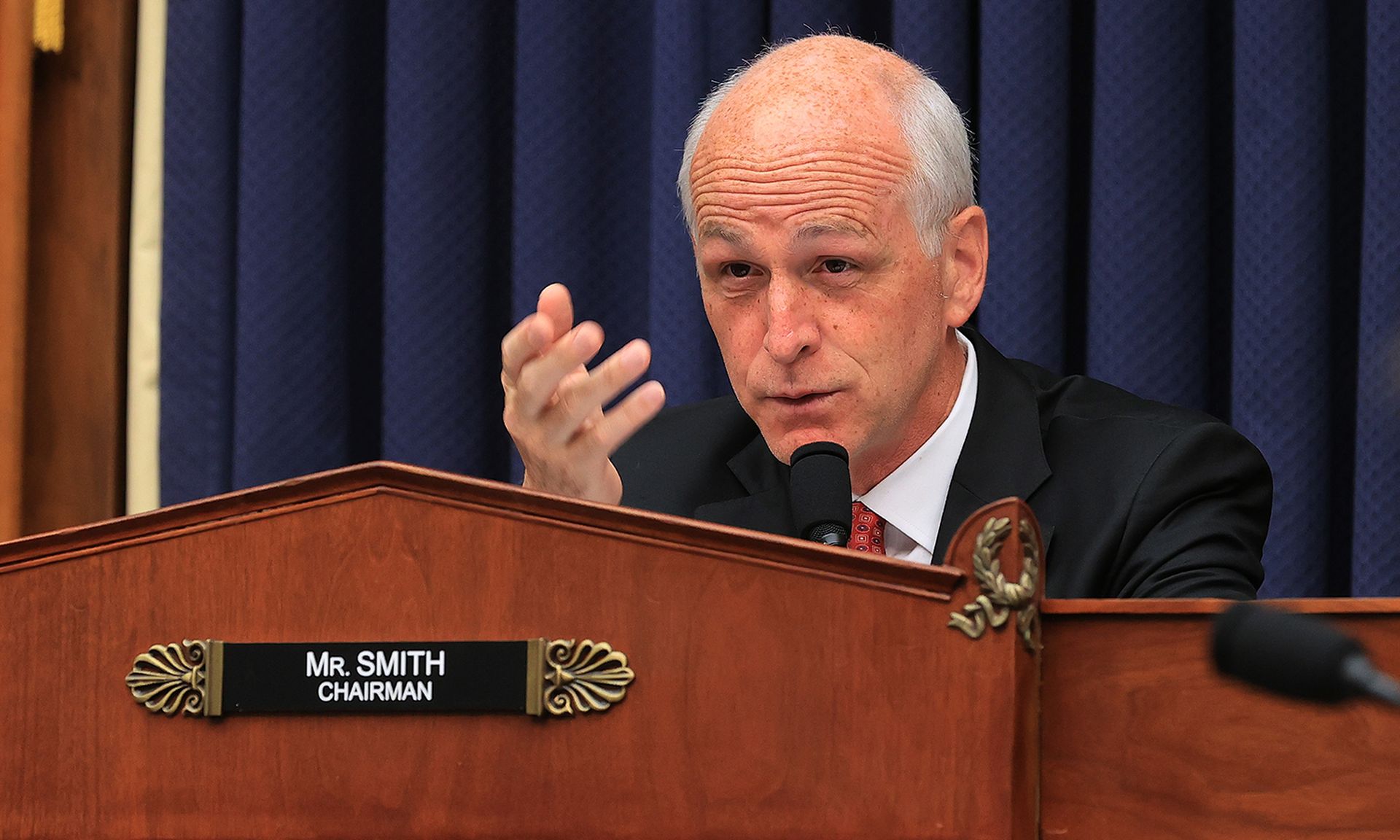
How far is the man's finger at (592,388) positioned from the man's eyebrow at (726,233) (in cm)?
40

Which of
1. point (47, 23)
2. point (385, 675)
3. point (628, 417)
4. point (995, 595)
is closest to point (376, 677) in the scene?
point (385, 675)

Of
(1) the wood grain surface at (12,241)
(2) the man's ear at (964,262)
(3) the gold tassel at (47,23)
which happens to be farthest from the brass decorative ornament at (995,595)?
(3) the gold tassel at (47,23)

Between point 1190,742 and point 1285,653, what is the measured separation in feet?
0.54

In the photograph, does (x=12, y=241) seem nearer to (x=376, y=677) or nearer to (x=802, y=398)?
(x=802, y=398)

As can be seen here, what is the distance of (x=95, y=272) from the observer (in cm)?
233

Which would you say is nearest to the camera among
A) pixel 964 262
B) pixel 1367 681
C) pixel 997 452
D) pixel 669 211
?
pixel 1367 681

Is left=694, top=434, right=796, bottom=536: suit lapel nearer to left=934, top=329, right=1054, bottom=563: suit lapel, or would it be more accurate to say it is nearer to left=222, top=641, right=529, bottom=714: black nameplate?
left=934, top=329, right=1054, bottom=563: suit lapel

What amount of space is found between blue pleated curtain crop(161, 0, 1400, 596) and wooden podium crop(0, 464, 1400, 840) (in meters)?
1.24

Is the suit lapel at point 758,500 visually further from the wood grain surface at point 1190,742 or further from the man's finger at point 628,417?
the wood grain surface at point 1190,742

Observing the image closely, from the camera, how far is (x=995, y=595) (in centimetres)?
Result: 79

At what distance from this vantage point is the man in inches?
60.1

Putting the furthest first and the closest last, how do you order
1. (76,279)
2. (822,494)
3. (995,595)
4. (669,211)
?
(76,279)
(669,211)
(822,494)
(995,595)

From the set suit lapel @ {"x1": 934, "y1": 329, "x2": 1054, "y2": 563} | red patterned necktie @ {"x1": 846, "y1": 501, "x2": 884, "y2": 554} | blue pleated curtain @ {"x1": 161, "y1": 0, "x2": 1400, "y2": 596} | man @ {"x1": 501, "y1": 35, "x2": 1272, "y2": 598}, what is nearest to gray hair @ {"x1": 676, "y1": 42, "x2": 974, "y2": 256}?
man @ {"x1": 501, "y1": 35, "x2": 1272, "y2": 598}

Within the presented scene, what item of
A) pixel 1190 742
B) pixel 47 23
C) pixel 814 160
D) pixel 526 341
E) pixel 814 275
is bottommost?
pixel 1190 742
